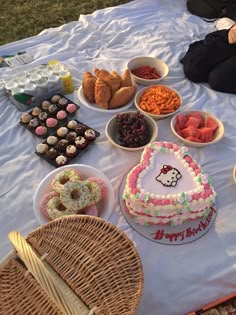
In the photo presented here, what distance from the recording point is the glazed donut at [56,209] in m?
1.10

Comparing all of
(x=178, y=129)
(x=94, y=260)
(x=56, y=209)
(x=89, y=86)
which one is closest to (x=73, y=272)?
(x=94, y=260)

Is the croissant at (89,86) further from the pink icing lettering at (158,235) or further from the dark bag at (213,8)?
the dark bag at (213,8)

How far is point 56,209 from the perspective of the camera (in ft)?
3.63

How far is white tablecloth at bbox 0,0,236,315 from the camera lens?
1053 mm

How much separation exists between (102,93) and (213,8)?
0.92 m

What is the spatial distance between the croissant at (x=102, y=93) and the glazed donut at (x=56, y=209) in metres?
0.48

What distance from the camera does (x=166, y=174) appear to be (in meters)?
1.10

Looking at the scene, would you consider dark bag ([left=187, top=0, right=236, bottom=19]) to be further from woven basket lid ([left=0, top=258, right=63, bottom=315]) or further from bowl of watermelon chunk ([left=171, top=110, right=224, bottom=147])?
woven basket lid ([left=0, top=258, right=63, bottom=315])

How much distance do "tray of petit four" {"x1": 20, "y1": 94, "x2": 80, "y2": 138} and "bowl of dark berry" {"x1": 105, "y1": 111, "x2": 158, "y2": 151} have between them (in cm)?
19

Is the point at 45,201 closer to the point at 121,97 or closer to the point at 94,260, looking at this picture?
the point at 94,260

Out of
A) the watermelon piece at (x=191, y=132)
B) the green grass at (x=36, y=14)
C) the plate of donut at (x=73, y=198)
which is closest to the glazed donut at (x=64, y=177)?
the plate of donut at (x=73, y=198)

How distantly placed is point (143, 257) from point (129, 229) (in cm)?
10

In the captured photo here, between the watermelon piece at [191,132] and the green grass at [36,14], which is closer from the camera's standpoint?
the watermelon piece at [191,132]

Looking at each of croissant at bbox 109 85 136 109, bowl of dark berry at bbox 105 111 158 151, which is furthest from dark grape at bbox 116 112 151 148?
croissant at bbox 109 85 136 109
